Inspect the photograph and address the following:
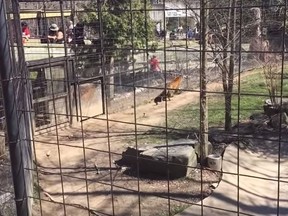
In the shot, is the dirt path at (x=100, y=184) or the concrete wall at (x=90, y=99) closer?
the dirt path at (x=100, y=184)

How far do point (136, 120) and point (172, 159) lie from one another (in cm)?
109

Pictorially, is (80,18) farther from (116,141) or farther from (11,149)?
(11,149)

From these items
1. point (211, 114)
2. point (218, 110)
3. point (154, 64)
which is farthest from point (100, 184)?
point (154, 64)

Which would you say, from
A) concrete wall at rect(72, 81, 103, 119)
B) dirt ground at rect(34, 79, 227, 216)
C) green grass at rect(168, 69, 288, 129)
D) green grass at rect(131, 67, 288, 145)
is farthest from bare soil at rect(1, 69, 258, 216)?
concrete wall at rect(72, 81, 103, 119)

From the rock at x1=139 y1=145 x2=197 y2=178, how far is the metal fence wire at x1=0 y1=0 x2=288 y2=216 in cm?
2

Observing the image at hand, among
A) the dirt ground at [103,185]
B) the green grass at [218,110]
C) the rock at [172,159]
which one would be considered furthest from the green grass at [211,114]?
the rock at [172,159]

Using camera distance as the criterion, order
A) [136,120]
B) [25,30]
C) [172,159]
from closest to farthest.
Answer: [172,159] < [136,120] < [25,30]

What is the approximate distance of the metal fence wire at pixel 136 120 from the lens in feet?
11.0

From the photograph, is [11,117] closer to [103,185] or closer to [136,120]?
[103,185]

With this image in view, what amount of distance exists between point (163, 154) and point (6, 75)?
462 cm

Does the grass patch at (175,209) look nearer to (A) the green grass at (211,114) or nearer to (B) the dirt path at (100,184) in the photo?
(B) the dirt path at (100,184)

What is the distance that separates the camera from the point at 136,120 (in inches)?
313

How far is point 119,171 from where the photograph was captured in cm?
771

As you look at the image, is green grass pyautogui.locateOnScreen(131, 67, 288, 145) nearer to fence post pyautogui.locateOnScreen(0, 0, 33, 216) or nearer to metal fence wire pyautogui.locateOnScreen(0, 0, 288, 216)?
metal fence wire pyautogui.locateOnScreen(0, 0, 288, 216)
